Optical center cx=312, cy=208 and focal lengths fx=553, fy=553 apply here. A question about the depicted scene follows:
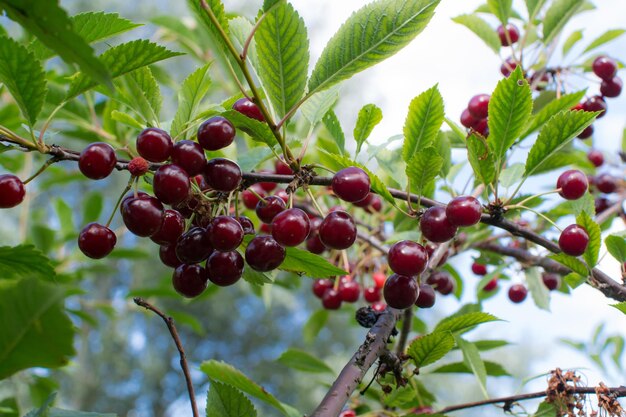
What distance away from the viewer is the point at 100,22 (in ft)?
2.31

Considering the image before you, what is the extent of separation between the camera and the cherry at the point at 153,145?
651 mm

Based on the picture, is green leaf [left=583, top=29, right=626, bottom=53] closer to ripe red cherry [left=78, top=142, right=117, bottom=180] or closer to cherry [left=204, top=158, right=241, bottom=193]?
cherry [left=204, top=158, right=241, bottom=193]

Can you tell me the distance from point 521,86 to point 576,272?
1.01 ft

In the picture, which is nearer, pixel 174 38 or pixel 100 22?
pixel 100 22

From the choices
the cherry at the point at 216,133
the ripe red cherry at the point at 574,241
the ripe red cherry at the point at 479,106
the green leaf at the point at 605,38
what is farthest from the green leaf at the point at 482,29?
the cherry at the point at 216,133

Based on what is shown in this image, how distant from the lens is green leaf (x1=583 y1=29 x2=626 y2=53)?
4.43ft

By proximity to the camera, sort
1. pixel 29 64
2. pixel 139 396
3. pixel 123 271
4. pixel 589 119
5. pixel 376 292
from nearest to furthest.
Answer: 1. pixel 29 64
2. pixel 589 119
3. pixel 376 292
4. pixel 139 396
5. pixel 123 271

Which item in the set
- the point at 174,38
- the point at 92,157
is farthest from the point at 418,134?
the point at 174,38

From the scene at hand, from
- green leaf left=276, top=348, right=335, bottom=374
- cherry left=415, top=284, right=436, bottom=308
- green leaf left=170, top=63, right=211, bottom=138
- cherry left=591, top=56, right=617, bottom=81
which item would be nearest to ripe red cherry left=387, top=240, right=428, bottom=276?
cherry left=415, top=284, right=436, bottom=308

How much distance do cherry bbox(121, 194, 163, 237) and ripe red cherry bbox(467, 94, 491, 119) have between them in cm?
66

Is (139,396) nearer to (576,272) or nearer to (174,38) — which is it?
(174,38)

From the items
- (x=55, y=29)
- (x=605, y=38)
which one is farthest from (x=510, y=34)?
(x=55, y=29)

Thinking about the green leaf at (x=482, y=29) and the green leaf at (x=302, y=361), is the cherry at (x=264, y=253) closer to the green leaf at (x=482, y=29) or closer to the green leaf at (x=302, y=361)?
the green leaf at (x=302, y=361)

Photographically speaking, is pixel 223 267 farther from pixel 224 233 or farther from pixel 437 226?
pixel 437 226
